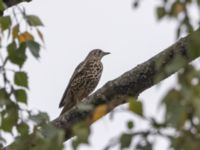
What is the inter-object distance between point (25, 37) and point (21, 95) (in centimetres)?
28

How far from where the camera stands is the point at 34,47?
259 cm


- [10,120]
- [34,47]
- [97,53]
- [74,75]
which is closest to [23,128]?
[10,120]

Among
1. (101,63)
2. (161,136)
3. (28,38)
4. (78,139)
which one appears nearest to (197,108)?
(161,136)

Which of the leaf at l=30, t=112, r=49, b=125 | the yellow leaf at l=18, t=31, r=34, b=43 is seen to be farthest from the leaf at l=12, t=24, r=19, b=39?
the leaf at l=30, t=112, r=49, b=125

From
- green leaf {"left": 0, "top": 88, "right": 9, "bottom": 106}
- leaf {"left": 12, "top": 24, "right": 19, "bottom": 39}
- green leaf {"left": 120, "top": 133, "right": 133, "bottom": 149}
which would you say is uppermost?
leaf {"left": 12, "top": 24, "right": 19, "bottom": 39}

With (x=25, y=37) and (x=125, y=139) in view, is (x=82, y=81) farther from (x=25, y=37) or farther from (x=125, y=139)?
(x=125, y=139)

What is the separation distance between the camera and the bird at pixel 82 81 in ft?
24.3

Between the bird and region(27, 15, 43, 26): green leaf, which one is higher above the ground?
the bird

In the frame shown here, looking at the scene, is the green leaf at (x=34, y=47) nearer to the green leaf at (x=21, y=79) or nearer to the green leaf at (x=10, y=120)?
the green leaf at (x=21, y=79)

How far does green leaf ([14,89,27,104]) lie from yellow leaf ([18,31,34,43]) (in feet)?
0.74

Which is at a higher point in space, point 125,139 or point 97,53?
point 97,53

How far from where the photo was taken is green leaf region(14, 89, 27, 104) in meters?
→ 2.52

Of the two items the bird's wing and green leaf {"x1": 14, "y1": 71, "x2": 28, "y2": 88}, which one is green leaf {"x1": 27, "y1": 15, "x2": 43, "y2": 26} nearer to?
green leaf {"x1": 14, "y1": 71, "x2": 28, "y2": 88}

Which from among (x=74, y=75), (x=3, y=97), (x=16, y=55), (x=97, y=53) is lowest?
(x=3, y=97)
